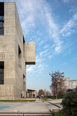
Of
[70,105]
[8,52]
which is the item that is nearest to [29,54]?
[8,52]

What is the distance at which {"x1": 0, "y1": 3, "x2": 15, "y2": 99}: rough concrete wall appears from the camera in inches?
1452

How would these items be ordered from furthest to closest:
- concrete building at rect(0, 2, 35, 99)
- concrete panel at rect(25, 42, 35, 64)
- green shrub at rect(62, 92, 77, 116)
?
concrete panel at rect(25, 42, 35, 64)
concrete building at rect(0, 2, 35, 99)
green shrub at rect(62, 92, 77, 116)

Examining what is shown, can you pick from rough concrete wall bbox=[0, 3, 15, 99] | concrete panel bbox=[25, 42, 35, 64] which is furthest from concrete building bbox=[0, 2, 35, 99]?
concrete panel bbox=[25, 42, 35, 64]

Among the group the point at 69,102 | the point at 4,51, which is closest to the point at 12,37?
the point at 4,51

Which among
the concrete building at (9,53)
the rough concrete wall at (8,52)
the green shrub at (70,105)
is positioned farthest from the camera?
the concrete building at (9,53)

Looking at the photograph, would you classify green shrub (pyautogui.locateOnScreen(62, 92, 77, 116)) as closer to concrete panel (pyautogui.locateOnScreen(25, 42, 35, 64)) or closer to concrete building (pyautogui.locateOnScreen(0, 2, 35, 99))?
concrete building (pyautogui.locateOnScreen(0, 2, 35, 99))

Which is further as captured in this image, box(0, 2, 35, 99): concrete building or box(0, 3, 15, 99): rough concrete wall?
box(0, 2, 35, 99): concrete building

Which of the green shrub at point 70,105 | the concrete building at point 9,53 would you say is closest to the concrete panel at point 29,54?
the concrete building at point 9,53

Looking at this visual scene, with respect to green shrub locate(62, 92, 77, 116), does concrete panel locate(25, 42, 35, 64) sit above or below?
above

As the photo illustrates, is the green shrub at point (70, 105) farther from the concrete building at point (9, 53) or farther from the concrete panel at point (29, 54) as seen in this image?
the concrete panel at point (29, 54)

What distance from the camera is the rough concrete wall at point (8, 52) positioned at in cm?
3688

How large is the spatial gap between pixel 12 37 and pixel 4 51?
15.0 ft

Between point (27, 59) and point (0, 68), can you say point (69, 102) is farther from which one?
point (27, 59)

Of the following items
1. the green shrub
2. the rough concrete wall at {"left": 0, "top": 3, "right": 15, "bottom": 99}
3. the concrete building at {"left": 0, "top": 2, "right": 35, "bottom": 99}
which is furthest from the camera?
the concrete building at {"left": 0, "top": 2, "right": 35, "bottom": 99}
